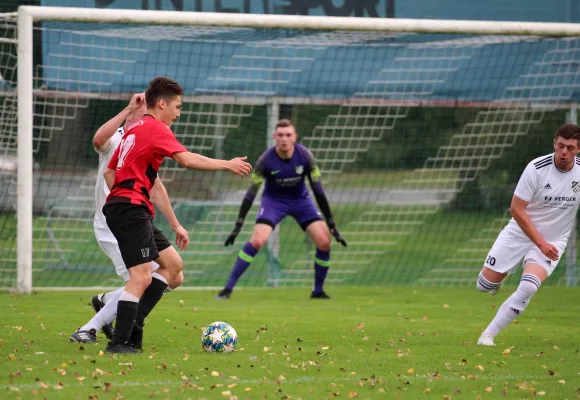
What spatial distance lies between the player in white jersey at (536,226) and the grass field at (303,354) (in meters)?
0.41

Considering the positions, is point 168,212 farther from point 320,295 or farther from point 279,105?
point 279,105

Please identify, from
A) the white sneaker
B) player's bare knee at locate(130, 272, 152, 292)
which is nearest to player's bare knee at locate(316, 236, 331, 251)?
the white sneaker

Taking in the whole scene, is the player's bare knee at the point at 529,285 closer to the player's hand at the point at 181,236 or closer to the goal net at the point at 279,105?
the player's hand at the point at 181,236

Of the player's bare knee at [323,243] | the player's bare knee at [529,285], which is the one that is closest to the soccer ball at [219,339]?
the player's bare knee at [529,285]

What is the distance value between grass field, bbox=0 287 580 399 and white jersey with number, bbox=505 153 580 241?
3.13 ft

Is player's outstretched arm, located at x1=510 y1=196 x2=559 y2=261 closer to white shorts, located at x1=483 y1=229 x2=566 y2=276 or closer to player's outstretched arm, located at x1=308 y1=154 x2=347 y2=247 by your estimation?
white shorts, located at x1=483 y1=229 x2=566 y2=276

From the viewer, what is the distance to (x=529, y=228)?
26.3ft

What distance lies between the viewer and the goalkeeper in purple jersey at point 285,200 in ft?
39.1

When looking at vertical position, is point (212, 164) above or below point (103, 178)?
above

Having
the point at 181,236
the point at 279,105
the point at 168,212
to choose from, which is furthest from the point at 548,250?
the point at 279,105

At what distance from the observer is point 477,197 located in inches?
611

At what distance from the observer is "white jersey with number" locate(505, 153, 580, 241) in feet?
27.1

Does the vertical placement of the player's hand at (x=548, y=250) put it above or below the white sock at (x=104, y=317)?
above

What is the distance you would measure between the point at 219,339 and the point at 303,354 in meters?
0.63
